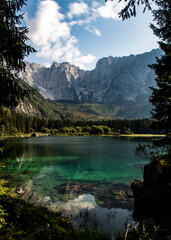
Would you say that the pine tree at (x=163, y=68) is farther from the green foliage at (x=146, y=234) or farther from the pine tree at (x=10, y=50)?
the pine tree at (x=10, y=50)

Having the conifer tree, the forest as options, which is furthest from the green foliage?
the conifer tree

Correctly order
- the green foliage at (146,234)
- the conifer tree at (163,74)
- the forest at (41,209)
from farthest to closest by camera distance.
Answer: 1. the conifer tree at (163,74)
2. the forest at (41,209)
3. the green foliage at (146,234)

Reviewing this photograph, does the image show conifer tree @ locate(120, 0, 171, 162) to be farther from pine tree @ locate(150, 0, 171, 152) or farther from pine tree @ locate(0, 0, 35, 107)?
pine tree @ locate(0, 0, 35, 107)

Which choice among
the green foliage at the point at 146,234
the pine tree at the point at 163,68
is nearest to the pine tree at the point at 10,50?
the green foliage at the point at 146,234

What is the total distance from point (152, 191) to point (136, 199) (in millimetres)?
2282

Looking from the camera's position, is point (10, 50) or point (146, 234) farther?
point (10, 50)

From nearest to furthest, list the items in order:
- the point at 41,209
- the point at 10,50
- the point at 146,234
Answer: the point at 146,234 < the point at 10,50 < the point at 41,209

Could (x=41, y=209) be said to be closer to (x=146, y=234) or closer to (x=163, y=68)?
(x=146, y=234)

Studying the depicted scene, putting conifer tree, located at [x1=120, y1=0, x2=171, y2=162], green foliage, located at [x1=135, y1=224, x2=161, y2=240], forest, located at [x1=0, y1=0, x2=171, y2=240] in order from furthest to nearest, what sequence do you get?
conifer tree, located at [x1=120, y1=0, x2=171, y2=162]
forest, located at [x1=0, y1=0, x2=171, y2=240]
green foliage, located at [x1=135, y1=224, x2=161, y2=240]

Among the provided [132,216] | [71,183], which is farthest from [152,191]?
[71,183]

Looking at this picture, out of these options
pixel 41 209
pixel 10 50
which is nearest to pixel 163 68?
pixel 10 50

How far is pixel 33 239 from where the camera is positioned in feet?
22.6

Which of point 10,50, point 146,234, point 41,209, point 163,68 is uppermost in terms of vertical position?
point 163,68

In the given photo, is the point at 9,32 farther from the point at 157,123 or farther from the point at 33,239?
the point at 157,123
